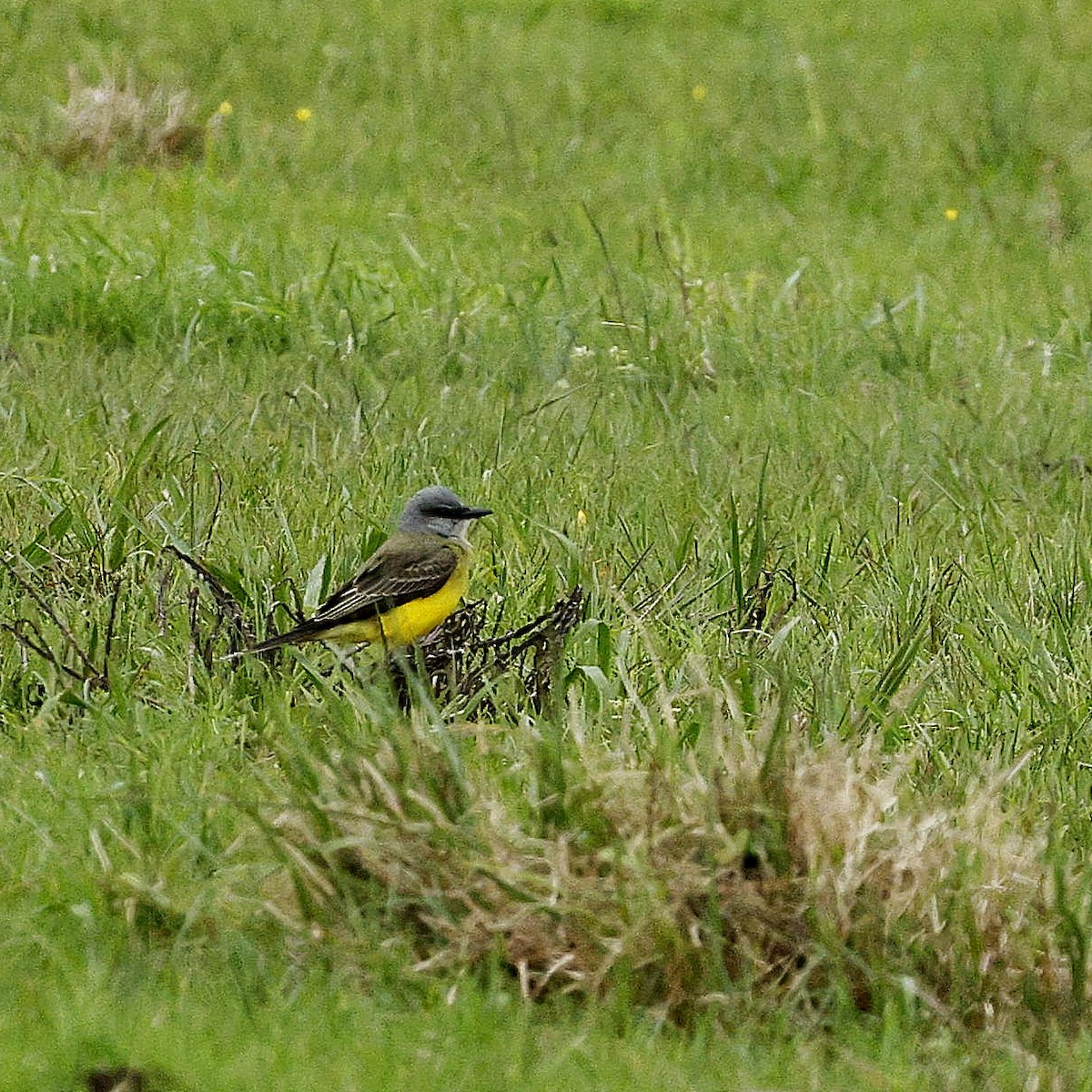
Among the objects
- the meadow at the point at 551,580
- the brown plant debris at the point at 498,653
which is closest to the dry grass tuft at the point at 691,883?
the meadow at the point at 551,580

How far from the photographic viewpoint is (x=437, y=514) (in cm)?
538

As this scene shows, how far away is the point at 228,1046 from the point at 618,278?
20.8ft

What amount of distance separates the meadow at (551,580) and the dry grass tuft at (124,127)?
0.10 ft

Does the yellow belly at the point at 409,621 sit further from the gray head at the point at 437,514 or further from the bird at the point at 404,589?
the gray head at the point at 437,514

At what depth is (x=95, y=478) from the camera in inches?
237

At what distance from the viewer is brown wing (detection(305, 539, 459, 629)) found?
4.88 m

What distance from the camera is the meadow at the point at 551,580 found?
11.3 ft

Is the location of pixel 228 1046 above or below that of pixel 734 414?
above

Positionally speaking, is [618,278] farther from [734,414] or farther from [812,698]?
[812,698]

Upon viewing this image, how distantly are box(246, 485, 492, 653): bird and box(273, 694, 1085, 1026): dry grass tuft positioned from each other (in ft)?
3.46

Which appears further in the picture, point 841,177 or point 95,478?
point 841,177

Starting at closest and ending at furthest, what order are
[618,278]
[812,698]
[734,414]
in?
[812,698] < [734,414] < [618,278]

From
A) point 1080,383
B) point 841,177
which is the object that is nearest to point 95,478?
point 1080,383

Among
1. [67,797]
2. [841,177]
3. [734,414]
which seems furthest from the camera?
[841,177]
